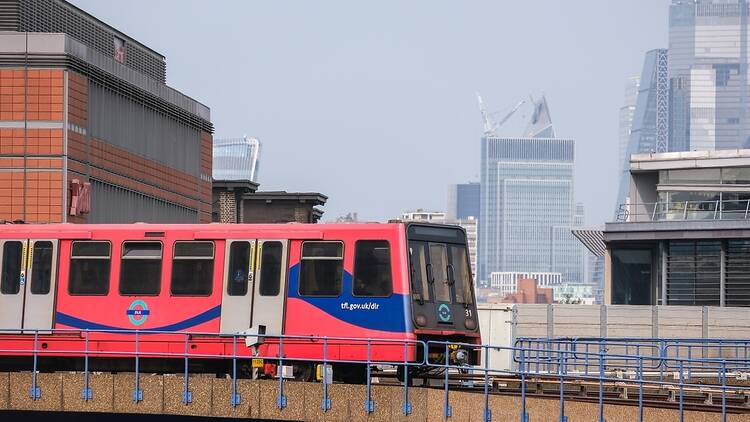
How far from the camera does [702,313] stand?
148 ft

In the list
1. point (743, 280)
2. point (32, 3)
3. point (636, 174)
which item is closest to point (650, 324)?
point (743, 280)

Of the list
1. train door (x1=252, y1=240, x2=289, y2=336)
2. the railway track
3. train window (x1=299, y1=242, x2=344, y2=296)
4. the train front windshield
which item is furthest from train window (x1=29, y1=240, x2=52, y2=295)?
the train front windshield

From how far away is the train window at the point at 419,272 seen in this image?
28469mm

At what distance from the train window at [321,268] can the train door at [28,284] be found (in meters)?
5.38

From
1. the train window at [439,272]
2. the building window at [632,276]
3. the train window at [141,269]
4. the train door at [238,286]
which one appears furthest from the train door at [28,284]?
the building window at [632,276]

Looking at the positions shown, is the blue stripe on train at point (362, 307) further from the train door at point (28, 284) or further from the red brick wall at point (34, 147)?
the red brick wall at point (34, 147)

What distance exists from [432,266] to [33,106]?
26.5 metres

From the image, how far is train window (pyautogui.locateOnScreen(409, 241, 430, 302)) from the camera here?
28469 mm

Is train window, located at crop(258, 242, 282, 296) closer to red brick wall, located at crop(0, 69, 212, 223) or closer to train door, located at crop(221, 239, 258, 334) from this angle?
train door, located at crop(221, 239, 258, 334)

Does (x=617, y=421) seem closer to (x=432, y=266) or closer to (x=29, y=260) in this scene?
(x=432, y=266)

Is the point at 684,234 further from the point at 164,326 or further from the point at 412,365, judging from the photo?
the point at 412,365

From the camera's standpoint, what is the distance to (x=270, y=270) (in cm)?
2928

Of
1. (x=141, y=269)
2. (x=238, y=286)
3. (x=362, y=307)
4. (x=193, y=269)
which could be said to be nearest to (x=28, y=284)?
(x=141, y=269)

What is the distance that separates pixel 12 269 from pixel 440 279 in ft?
28.9
